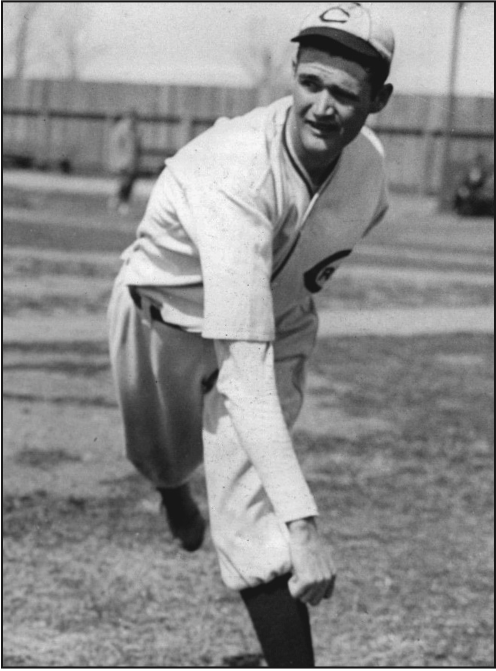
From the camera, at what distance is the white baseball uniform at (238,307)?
2979 millimetres

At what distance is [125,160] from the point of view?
875 inches

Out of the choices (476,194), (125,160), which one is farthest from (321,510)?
(476,194)

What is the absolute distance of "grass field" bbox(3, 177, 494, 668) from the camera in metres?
4.21

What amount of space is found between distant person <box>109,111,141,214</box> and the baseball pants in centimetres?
1743

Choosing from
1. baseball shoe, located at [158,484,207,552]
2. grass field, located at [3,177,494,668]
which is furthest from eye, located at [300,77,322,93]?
grass field, located at [3,177,494,668]

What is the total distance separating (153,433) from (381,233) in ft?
60.1

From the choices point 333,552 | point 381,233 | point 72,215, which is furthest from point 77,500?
point 381,233

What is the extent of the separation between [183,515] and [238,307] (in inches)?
60.6

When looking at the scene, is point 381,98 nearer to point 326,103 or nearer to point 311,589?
point 326,103

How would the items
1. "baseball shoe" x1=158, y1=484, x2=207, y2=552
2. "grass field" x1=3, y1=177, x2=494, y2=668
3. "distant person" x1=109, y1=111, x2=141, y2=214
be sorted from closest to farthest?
"grass field" x1=3, y1=177, x2=494, y2=668
"baseball shoe" x1=158, y1=484, x2=207, y2=552
"distant person" x1=109, y1=111, x2=141, y2=214

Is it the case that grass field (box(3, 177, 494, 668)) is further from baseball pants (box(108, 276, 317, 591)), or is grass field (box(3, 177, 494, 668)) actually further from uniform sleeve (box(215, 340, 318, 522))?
uniform sleeve (box(215, 340, 318, 522))

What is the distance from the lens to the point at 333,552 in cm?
513

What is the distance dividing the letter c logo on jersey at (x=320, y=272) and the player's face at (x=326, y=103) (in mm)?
312

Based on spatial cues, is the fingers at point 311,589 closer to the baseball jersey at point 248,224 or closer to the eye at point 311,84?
the baseball jersey at point 248,224
